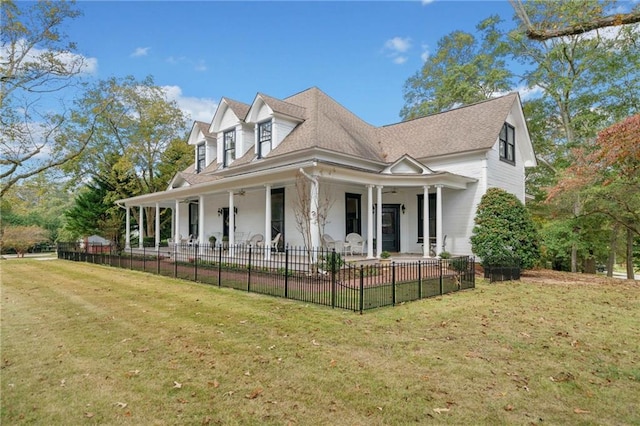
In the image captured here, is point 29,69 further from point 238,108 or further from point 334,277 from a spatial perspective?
point 238,108

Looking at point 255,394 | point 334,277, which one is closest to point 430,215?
point 334,277

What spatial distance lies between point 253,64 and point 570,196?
1580 centimetres

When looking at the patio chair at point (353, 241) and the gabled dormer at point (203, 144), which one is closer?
the patio chair at point (353, 241)

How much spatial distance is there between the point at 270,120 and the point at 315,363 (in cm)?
1516

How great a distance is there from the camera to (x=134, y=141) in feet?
91.0

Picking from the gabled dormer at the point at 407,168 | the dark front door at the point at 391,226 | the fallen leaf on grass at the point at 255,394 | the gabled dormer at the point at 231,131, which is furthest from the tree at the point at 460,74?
the fallen leaf on grass at the point at 255,394

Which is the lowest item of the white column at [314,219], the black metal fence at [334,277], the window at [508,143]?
the black metal fence at [334,277]

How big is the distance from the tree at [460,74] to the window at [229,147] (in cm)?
1643

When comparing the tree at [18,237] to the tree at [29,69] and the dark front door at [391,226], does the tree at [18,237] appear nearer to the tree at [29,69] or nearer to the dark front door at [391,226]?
the tree at [29,69]

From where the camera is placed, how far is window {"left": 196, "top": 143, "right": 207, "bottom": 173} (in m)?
24.6

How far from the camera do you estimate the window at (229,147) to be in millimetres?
21203

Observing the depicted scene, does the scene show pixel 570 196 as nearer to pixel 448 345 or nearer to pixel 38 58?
pixel 448 345

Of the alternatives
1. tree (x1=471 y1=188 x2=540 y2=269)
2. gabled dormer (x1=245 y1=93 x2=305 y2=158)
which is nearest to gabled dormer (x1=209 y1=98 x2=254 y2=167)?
gabled dormer (x1=245 y1=93 x2=305 y2=158)

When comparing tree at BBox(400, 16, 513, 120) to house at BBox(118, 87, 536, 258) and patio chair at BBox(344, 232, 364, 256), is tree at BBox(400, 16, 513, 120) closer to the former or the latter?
house at BBox(118, 87, 536, 258)
